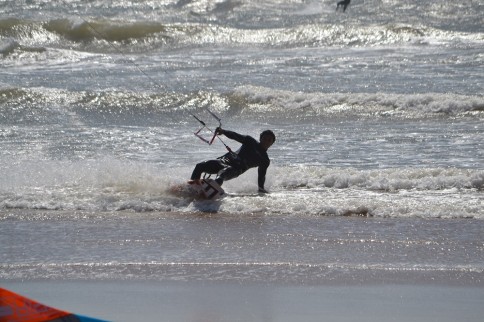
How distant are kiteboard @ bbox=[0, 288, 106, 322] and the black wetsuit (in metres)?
6.86

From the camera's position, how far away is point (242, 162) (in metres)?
11.9

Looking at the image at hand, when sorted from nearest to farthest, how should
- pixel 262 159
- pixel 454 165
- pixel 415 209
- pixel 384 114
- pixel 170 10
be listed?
pixel 415 209, pixel 262 159, pixel 454 165, pixel 384 114, pixel 170 10

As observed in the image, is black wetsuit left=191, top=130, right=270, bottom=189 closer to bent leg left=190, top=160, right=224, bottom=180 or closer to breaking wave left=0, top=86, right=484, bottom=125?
bent leg left=190, top=160, right=224, bottom=180

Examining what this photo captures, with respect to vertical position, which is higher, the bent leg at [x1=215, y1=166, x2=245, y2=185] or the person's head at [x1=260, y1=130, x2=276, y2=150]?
the person's head at [x1=260, y1=130, x2=276, y2=150]

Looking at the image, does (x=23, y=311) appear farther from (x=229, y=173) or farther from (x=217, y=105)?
(x=217, y=105)

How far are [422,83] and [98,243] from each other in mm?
13999

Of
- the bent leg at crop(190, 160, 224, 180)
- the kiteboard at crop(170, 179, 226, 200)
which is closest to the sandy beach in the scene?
the kiteboard at crop(170, 179, 226, 200)

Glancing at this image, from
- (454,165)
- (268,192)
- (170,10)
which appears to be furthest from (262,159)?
(170,10)

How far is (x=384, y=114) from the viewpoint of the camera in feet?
62.3

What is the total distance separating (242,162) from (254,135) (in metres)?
4.55

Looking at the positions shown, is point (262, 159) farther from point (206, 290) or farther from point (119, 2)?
point (119, 2)

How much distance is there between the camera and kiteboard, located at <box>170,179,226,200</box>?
11344mm

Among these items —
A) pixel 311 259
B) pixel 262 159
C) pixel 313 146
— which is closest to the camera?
pixel 311 259

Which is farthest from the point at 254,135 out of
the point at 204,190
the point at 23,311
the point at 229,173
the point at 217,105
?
the point at 23,311
